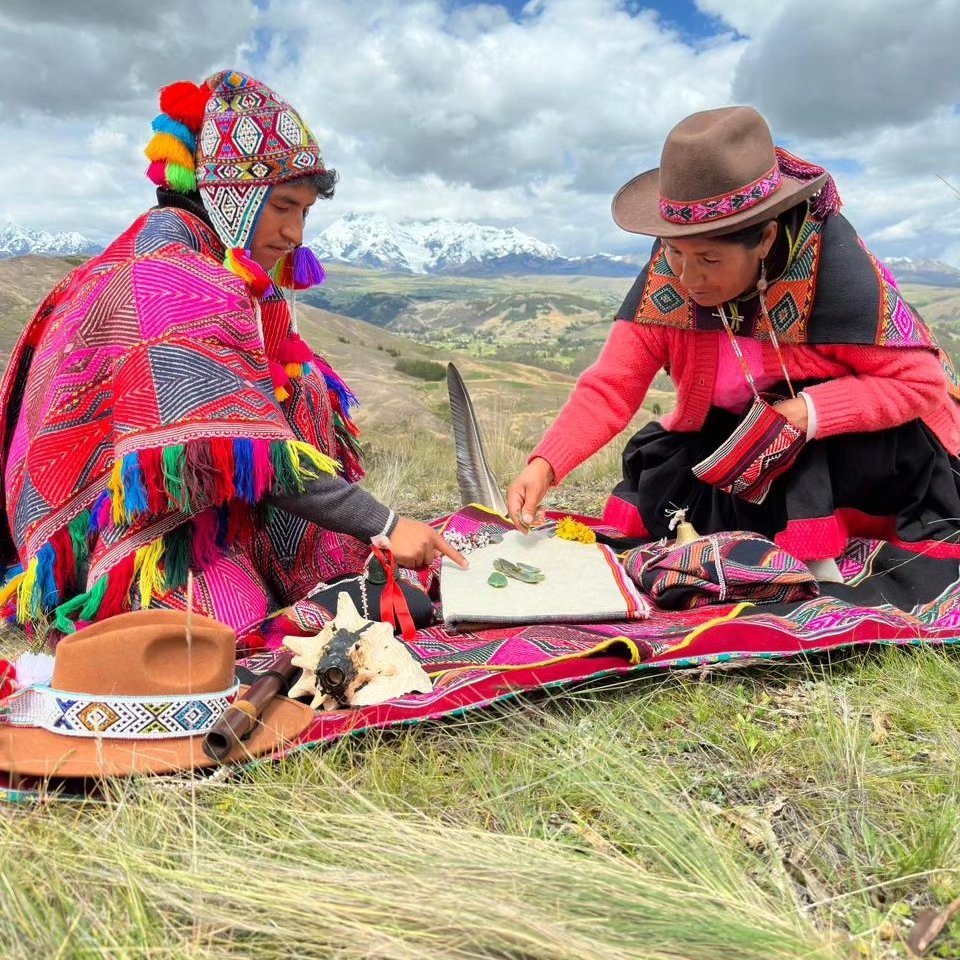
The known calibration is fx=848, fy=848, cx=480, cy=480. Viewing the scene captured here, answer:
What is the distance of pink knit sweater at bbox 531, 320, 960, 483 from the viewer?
290 cm

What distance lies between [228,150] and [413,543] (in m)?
1.42

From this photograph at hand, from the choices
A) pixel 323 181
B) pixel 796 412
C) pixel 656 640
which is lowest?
pixel 656 640

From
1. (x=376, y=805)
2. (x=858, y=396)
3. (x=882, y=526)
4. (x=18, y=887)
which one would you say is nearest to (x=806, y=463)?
(x=858, y=396)

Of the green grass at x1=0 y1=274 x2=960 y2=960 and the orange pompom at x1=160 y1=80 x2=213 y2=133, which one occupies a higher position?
the orange pompom at x1=160 y1=80 x2=213 y2=133

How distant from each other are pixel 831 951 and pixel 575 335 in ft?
382

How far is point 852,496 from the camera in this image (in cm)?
313

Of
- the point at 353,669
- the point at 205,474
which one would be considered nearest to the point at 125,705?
the point at 353,669

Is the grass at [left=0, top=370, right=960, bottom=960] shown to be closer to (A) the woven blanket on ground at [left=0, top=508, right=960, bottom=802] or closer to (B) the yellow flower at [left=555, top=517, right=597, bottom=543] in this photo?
(A) the woven blanket on ground at [left=0, top=508, right=960, bottom=802]

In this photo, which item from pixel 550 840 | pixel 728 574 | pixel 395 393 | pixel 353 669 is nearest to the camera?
pixel 550 840

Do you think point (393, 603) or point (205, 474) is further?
point (393, 603)

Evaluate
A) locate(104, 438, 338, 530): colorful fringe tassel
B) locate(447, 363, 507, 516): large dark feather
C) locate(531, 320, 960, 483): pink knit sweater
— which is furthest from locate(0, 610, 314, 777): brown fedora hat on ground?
locate(447, 363, 507, 516): large dark feather

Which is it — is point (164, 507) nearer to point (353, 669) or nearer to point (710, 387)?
point (353, 669)

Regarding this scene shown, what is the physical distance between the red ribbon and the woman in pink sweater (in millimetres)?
682

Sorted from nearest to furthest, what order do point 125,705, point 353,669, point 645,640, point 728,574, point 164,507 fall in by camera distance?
point 125,705, point 353,669, point 645,640, point 164,507, point 728,574
